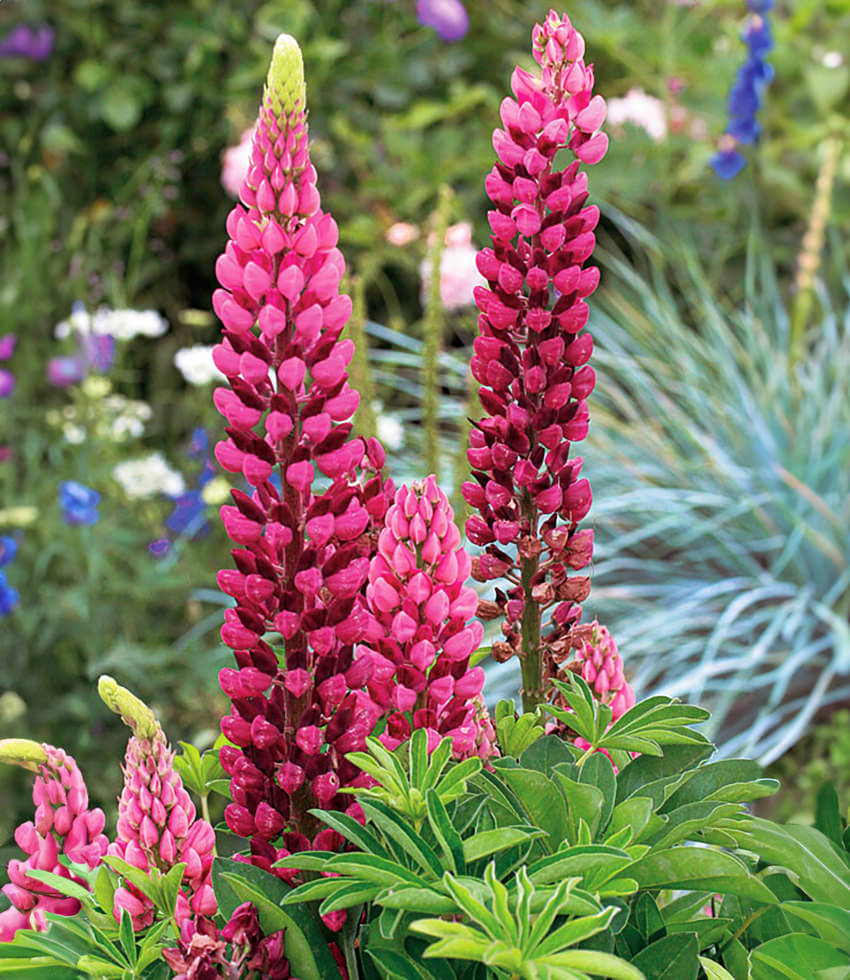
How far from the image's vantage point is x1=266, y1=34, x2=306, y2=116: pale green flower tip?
0.45m

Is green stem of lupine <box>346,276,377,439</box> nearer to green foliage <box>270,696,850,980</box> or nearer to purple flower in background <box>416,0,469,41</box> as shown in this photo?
green foliage <box>270,696,850,980</box>

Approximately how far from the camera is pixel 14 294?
2643mm

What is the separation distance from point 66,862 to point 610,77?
142 inches

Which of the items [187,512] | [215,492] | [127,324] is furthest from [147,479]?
[127,324]

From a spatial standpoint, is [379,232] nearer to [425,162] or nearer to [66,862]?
[425,162]

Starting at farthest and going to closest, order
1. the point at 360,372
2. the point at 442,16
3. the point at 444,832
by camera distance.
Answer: the point at 442,16, the point at 360,372, the point at 444,832

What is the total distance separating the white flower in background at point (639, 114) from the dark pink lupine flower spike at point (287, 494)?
2.75m

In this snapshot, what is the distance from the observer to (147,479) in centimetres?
221

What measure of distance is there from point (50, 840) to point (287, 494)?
21cm

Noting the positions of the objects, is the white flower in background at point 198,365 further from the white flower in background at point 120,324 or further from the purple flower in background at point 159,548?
the purple flower in background at point 159,548

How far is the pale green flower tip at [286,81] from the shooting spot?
449 mm

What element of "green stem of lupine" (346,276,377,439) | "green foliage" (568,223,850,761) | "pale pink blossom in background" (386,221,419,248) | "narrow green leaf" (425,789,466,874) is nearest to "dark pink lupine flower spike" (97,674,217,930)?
"narrow green leaf" (425,789,466,874)

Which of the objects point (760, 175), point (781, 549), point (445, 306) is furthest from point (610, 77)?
point (781, 549)

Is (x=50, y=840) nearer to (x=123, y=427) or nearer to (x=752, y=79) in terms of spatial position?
(x=123, y=427)
